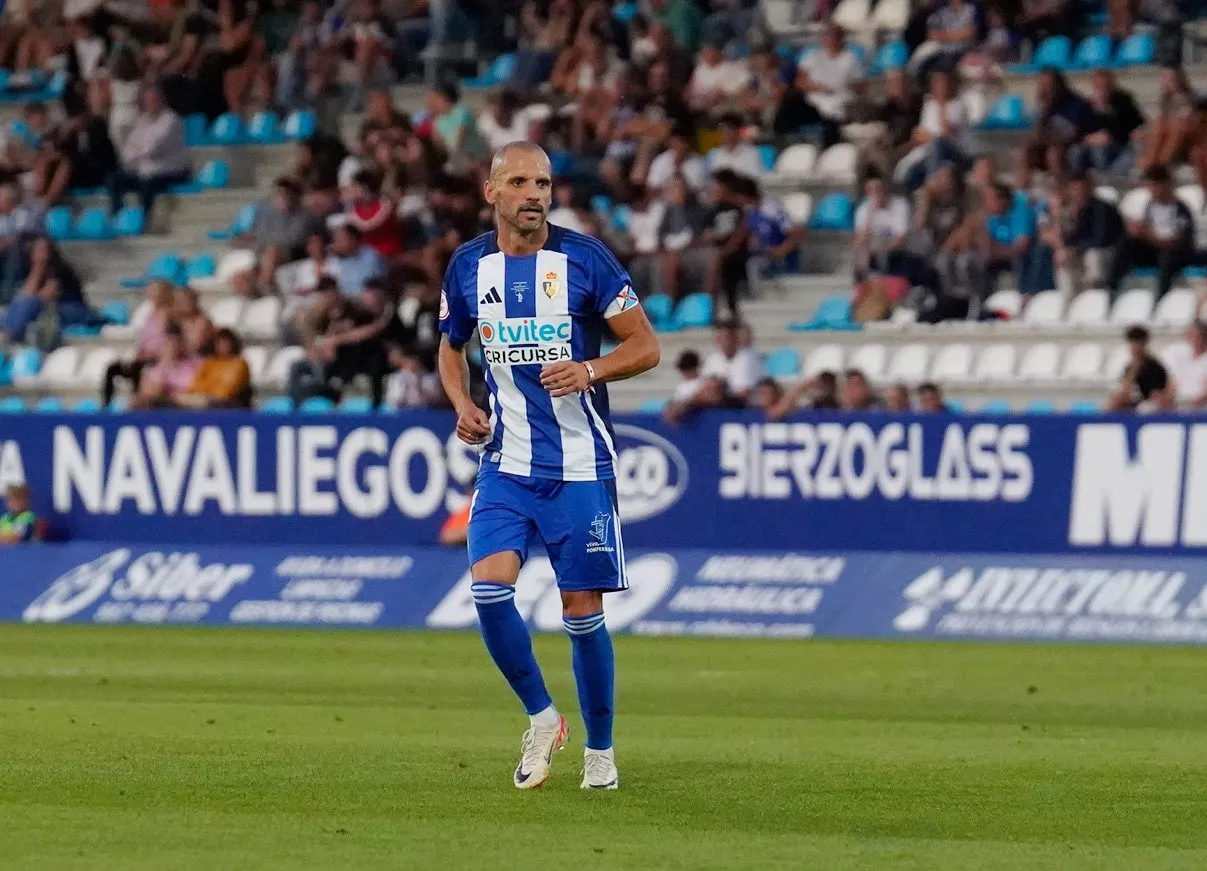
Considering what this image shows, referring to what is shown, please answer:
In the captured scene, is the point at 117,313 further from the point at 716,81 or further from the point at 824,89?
the point at 824,89

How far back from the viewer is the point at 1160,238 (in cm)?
2009

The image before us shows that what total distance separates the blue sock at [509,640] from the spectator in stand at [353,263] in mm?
14825

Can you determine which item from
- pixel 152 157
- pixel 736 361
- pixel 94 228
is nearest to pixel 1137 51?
pixel 736 361

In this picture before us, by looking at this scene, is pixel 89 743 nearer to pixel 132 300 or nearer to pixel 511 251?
pixel 511 251

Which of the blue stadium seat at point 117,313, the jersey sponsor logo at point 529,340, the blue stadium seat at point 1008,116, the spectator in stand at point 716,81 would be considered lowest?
the blue stadium seat at point 117,313

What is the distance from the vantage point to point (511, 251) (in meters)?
8.49

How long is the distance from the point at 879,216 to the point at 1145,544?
17.5 ft

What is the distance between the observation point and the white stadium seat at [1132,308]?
20062mm

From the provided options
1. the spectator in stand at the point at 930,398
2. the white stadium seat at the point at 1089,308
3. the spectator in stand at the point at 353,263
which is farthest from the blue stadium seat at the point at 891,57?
the spectator in stand at the point at 930,398

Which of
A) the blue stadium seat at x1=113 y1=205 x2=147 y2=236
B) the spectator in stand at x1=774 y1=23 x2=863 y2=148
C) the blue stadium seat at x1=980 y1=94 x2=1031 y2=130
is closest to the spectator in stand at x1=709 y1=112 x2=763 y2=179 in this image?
the spectator in stand at x1=774 y1=23 x2=863 y2=148

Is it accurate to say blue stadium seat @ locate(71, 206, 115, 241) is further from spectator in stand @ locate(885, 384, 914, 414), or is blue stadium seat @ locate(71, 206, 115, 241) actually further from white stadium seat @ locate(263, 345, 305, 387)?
spectator in stand @ locate(885, 384, 914, 414)

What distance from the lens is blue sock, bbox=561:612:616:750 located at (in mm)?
8398

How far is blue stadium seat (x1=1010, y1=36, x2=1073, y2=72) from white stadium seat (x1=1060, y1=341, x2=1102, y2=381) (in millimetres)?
4283

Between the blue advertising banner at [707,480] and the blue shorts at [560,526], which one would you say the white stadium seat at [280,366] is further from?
the blue shorts at [560,526]
